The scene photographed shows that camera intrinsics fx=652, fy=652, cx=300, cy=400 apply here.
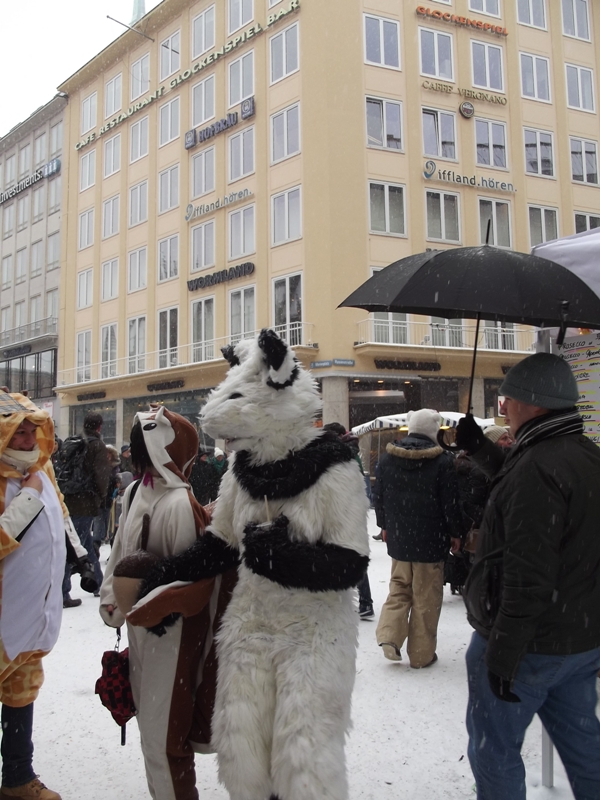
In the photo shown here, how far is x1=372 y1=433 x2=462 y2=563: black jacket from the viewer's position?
4641 mm

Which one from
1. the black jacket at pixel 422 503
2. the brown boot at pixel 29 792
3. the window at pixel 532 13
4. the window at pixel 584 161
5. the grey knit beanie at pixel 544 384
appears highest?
the window at pixel 532 13

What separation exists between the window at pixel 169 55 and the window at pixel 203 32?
0.86 meters

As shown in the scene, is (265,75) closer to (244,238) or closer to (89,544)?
(244,238)

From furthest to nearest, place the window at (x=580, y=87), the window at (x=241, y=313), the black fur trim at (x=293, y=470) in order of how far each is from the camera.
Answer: the window at (x=580, y=87), the window at (x=241, y=313), the black fur trim at (x=293, y=470)

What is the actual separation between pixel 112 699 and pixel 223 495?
0.86 metres

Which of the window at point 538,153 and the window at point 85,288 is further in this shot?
the window at point 85,288

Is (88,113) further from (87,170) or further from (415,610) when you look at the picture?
(415,610)

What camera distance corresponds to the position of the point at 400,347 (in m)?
19.5

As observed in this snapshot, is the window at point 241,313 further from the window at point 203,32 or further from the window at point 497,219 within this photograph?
the window at point 203,32

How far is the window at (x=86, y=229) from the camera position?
27812 millimetres

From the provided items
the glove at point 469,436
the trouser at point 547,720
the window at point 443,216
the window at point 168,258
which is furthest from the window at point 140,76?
the trouser at point 547,720

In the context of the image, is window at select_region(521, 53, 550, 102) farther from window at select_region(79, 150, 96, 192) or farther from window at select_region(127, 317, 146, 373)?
window at select_region(79, 150, 96, 192)

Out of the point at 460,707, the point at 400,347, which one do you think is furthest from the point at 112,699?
the point at 400,347

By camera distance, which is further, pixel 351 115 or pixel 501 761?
pixel 351 115
